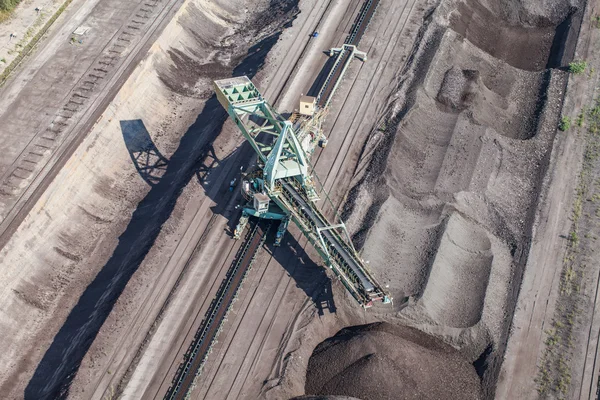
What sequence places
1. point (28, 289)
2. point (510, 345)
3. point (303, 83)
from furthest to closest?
1. point (303, 83)
2. point (28, 289)
3. point (510, 345)

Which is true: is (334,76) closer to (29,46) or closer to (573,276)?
(573,276)

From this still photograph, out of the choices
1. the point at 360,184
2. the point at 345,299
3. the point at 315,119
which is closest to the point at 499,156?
the point at 360,184

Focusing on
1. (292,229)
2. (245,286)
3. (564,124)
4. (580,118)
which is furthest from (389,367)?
(580,118)

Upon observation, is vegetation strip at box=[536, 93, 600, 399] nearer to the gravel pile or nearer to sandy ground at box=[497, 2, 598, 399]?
sandy ground at box=[497, 2, 598, 399]

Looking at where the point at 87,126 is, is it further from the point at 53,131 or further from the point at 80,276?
the point at 80,276

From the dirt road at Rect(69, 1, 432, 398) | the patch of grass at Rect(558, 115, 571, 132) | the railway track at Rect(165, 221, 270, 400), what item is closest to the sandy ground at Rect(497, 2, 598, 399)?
the patch of grass at Rect(558, 115, 571, 132)

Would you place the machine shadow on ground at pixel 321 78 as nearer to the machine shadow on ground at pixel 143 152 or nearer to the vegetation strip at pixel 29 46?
the machine shadow on ground at pixel 143 152
